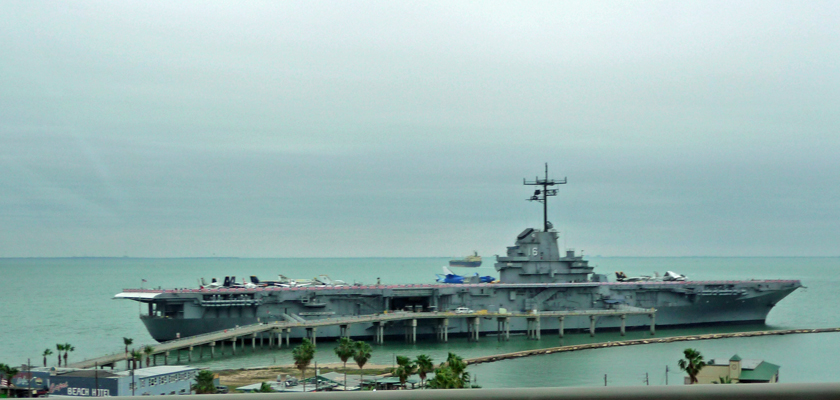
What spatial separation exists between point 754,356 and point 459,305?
17.2 meters

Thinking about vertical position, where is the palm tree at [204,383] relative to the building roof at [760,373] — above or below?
above

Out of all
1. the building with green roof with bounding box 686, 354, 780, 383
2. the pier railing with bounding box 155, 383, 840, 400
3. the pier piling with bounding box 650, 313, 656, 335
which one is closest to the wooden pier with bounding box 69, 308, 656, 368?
the pier piling with bounding box 650, 313, 656, 335

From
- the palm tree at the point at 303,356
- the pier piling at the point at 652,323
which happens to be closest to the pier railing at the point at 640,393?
the palm tree at the point at 303,356

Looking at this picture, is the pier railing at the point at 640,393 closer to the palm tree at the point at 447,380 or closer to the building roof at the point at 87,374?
the palm tree at the point at 447,380

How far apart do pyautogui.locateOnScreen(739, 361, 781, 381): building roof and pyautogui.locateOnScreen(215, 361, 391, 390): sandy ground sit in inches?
573

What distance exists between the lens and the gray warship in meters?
41.6

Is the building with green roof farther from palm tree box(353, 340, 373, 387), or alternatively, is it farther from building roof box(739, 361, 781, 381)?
palm tree box(353, 340, 373, 387)

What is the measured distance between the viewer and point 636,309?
4869 centimetres

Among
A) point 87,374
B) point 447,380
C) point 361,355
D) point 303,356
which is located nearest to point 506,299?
point 361,355

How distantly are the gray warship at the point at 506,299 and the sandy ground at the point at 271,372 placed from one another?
27.6ft

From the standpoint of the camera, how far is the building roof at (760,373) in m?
26.1

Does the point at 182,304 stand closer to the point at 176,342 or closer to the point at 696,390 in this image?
the point at 176,342

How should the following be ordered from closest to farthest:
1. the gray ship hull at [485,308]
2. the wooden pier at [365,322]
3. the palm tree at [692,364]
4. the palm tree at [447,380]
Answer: the palm tree at [447,380], the palm tree at [692,364], the wooden pier at [365,322], the gray ship hull at [485,308]

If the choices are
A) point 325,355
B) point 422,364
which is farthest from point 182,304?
point 422,364
